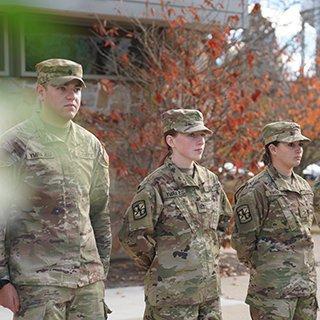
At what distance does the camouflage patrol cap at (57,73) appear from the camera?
295 centimetres

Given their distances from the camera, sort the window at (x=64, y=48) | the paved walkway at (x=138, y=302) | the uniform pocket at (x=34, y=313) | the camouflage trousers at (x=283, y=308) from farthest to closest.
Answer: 1. the window at (x=64, y=48)
2. the paved walkway at (x=138, y=302)
3. the camouflage trousers at (x=283, y=308)
4. the uniform pocket at (x=34, y=313)

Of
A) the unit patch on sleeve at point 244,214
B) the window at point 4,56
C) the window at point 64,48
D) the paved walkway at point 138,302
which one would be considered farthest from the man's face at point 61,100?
the window at point 4,56

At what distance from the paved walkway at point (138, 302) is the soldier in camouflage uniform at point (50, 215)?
9.30 ft

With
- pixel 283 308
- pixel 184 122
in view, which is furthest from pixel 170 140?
pixel 283 308

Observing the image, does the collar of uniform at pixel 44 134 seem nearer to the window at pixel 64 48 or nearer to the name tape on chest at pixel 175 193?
the name tape on chest at pixel 175 193

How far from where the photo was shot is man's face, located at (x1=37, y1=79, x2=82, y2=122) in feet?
9.66

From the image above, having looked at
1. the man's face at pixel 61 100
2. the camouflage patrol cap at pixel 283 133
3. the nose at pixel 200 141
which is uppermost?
the man's face at pixel 61 100

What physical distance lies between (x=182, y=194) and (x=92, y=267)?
2.38 feet

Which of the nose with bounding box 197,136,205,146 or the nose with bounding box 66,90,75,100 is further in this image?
the nose with bounding box 197,136,205,146

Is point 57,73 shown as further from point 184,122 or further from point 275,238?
point 275,238

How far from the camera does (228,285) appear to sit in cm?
756

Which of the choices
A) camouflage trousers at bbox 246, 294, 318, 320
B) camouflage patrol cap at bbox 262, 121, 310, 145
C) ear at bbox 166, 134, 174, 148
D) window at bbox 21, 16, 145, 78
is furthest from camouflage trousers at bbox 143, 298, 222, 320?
window at bbox 21, 16, 145, 78

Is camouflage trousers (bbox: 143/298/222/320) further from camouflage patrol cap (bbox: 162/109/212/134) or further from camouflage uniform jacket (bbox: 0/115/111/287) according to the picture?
camouflage patrol cap (bbox: 162/109/212/134)

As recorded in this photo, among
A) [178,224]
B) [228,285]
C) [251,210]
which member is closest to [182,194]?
[178,224]
